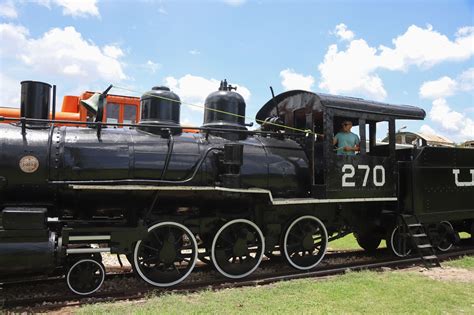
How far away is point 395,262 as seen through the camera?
8328 mm

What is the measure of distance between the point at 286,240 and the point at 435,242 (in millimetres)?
4115

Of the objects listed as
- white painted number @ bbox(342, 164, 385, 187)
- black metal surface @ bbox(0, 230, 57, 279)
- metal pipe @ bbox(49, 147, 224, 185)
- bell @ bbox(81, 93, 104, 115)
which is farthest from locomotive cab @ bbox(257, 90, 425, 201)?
black metal surface @ bbox(0, 230, 57, 279)

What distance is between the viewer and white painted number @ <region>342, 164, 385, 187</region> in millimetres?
7746

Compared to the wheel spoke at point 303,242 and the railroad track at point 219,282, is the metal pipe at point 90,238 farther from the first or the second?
the wheel spoke at point 303,242

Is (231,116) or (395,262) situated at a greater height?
(231,116)

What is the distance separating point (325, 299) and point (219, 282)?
1814mm

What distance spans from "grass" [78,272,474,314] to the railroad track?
1.12 feet

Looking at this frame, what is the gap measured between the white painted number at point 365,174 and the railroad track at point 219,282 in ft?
5.05

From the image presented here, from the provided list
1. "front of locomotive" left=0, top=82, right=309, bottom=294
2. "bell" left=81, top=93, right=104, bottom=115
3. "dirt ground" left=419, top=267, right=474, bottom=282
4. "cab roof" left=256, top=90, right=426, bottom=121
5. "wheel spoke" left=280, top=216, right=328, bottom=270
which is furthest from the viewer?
"cab roof" left=256, top=90, right=426, bottom=121

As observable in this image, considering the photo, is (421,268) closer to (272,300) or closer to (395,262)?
(395,262)

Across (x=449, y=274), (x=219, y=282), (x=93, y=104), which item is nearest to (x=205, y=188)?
(x=219, y=282)

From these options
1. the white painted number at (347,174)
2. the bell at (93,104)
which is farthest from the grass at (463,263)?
the bell at (93,104)

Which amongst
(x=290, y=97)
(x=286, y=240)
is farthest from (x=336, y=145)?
(x=286, y=240)

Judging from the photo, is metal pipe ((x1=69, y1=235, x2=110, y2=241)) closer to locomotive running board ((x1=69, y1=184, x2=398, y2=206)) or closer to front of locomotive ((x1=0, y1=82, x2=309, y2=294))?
front of locomotive ((x1=0, y1=82, x2=309, y2=294))
